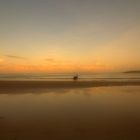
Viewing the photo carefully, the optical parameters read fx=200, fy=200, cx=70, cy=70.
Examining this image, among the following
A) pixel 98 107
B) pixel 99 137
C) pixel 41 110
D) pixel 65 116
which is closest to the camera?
pixel 99 137

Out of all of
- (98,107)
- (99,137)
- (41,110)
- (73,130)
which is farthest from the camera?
(98,107)

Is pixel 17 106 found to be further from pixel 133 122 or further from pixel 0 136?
pixel 133 122

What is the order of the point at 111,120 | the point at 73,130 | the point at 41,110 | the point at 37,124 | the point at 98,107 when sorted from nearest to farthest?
the point at 73,130
the point at 37,124
the point at 111,120
the point at 41,110
the point at 98,107

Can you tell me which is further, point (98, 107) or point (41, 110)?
point (98, 107)

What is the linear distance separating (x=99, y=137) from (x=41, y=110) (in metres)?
5.12

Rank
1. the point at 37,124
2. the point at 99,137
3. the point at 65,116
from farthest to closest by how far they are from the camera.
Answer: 1. the point at 65,116
2. the point at 37,124
3. the point at 99,137

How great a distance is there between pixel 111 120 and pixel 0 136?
5065 millimetres

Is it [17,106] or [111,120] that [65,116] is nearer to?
[111,120]

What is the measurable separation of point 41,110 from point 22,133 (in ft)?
12.7

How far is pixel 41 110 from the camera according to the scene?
38.3 ft

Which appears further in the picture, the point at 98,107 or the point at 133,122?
the point at 98,107

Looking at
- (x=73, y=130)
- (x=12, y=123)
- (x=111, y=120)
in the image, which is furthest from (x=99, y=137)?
(x=12, y=123)

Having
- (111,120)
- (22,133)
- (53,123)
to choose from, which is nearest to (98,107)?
(111,120)

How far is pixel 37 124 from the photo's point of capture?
8.97 m
